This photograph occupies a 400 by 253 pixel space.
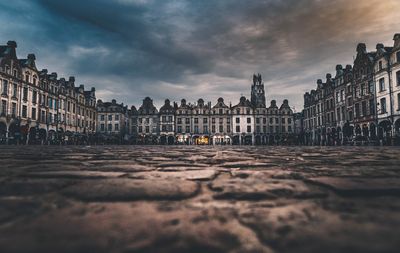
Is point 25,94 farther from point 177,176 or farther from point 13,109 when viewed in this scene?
point 177,176

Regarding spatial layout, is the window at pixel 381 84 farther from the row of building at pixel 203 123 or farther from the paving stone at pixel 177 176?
the paving stone at pixel 177 176

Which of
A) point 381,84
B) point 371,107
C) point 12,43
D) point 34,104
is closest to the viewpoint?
point 381,84

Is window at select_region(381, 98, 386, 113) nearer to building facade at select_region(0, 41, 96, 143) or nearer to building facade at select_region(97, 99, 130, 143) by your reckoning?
building facade at select_region(0, 41, 96, 143)

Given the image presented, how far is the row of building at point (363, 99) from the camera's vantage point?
23.7 m

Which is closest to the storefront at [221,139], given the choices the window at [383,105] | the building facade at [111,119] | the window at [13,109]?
the building facade at [111,119]

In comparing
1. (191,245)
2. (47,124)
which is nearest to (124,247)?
(191,245)

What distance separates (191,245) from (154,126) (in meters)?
51.5

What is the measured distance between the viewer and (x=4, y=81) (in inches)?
1035

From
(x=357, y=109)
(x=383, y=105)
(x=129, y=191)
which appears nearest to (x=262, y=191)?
(x=129, y=191)

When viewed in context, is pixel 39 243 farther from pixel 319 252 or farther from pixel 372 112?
pixel 372 112

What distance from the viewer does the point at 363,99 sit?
92.8 ft

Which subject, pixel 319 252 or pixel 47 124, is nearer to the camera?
pixel 319 252

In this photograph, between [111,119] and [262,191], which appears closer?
[262,191]

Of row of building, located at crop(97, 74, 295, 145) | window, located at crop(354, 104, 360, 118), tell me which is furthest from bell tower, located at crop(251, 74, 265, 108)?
window, located at crop(354, 104, 360, 118)
